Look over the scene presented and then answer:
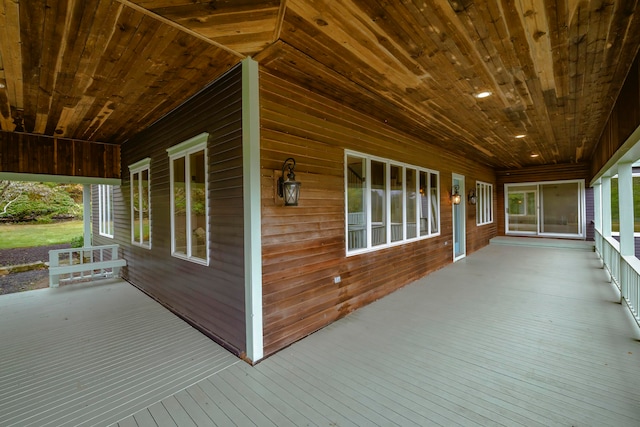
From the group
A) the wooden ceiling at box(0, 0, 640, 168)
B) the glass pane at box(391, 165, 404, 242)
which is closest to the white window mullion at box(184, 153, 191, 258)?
the wooden ceiling at box(0, 0, 640, 168)

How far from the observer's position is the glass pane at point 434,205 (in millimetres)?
6379

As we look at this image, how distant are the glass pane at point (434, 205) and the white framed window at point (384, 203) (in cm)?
Result: 2

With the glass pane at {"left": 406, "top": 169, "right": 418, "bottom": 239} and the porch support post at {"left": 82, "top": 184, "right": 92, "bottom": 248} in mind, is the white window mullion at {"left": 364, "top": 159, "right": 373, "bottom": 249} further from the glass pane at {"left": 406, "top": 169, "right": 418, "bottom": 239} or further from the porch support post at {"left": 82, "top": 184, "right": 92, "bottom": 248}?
the porch support post at {"left": 82, "top": 184, "right": 92, "bottom": 248}

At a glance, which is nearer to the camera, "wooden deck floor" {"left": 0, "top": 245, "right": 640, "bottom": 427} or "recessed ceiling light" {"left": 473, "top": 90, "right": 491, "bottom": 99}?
"wooden deck floor" {"left": 0, "top": 245, "right": 640, "bottom": 427}

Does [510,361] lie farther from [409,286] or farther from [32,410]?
[32,410]

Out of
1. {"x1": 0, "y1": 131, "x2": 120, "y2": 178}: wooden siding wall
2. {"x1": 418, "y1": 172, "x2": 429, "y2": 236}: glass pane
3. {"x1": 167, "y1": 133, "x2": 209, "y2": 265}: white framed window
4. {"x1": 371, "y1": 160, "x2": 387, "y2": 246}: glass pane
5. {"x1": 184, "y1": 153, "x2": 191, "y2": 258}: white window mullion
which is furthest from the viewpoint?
{"x1": 418, "y1": 172, "x2": 429, "y2": 236}: glass pane

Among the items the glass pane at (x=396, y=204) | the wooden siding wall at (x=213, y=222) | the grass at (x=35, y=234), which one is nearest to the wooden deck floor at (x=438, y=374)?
the wooden siding wall at (x=213, y=222)

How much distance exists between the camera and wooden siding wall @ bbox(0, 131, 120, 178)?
4.76 m

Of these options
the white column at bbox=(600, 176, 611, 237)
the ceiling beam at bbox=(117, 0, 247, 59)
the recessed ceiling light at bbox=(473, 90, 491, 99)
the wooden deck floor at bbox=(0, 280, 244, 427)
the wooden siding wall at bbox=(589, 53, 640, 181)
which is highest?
the recessed ceiling light at bbox=(473, 90, 491, 99)

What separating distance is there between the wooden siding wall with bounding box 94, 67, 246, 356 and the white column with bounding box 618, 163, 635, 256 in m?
5.48

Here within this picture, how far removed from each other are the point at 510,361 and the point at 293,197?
266 cm

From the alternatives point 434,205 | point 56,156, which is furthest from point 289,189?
point 56,156

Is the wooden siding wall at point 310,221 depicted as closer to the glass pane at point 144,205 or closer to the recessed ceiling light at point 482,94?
the recessed ceiling light at point 482,94

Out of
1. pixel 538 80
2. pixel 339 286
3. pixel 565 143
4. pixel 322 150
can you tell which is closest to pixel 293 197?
pixel 322 150
